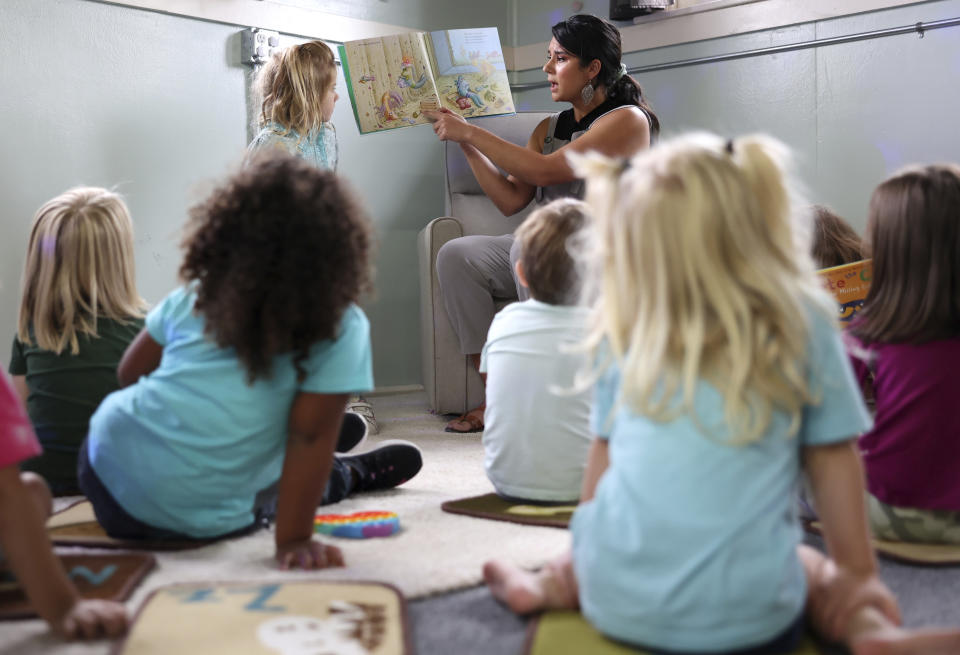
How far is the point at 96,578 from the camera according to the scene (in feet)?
3.63

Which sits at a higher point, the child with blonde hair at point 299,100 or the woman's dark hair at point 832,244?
the child with blonde hair at point 299,100

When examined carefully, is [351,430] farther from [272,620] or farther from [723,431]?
[723,431]

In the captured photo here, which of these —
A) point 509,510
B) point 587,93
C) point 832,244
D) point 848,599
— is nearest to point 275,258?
point 509,510

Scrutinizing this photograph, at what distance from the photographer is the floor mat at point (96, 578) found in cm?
102

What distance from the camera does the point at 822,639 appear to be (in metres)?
0.91

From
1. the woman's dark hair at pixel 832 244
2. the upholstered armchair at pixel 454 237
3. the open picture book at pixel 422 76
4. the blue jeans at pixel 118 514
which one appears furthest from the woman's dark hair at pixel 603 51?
the blue jeans at pixel 118 514

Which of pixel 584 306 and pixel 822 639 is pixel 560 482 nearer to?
pixel 584 306

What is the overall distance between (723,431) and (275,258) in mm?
550

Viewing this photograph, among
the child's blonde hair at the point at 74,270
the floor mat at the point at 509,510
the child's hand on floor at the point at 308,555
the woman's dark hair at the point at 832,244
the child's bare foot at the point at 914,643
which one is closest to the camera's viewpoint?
the child's bare foot at the point at 914,643

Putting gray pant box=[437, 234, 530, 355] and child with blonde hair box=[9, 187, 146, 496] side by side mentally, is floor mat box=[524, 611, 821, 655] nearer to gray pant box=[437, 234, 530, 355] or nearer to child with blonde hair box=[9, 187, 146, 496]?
child with blonde hair box=[9, 187, 146, 496]

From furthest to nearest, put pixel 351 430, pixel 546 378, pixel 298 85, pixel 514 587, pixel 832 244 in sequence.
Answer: pixel 298 85 < pixel 832 244 < pixel 351 430 < pixel 546 378 < pixel 514 587

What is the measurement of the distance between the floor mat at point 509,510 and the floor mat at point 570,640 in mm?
408

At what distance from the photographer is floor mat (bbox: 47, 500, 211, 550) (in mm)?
1261

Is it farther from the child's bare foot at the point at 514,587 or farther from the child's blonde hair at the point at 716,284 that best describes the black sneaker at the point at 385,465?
the child's blonde hair at the point at 716,284
